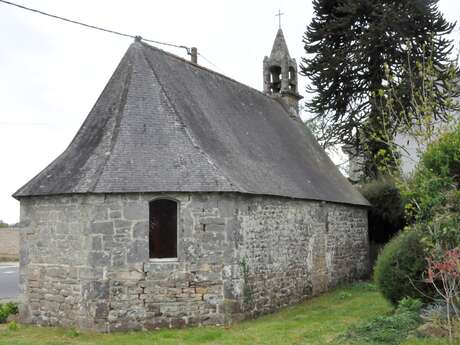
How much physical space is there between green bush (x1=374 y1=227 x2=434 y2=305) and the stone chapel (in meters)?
3.08

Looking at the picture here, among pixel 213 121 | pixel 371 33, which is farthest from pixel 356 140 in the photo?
pixel 213 121

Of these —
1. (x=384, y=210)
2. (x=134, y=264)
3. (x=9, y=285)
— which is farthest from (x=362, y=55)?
(x=9, y=285)

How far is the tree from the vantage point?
2108 centimetres

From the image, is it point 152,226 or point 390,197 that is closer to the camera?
point 152,226

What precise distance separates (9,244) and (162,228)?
29177 millimetres

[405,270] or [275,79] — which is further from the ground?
[275,79]

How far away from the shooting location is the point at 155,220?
1198cm

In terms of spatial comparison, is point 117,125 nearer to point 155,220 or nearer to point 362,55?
point 155,220

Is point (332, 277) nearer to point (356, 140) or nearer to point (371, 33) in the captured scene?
point (356, 140)

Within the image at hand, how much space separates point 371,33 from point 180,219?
13.1 m

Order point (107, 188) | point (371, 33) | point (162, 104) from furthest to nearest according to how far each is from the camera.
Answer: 1. point (371, 33)
2. point (162, 104)
3. point (107, 188)

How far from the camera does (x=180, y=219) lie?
11883mm

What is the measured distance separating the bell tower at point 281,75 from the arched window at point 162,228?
38.4ft

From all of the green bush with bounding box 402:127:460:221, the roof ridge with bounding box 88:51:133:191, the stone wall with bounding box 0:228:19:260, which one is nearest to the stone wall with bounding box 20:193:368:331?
the roof ridge with bounding box 88:51:133:191
